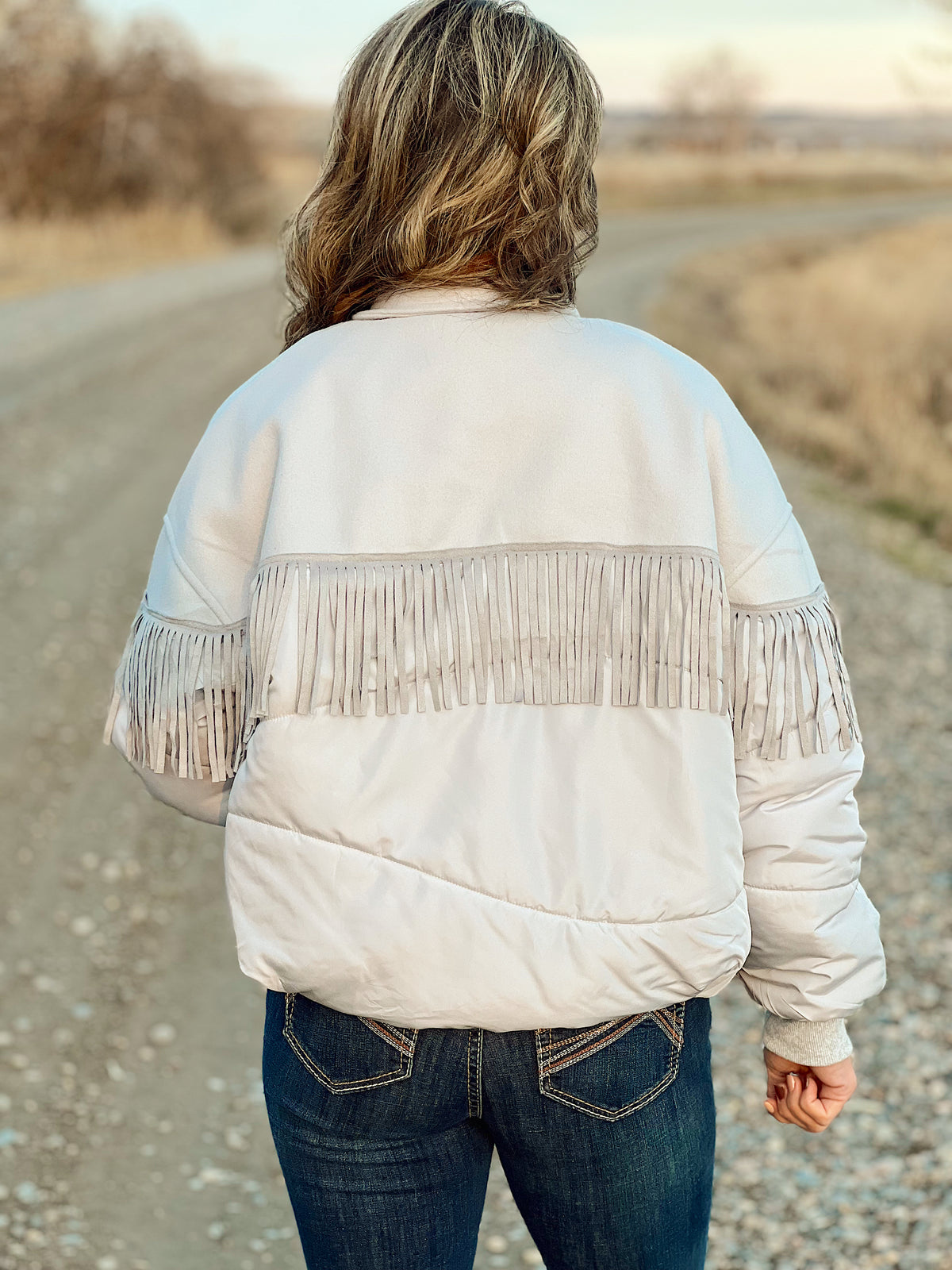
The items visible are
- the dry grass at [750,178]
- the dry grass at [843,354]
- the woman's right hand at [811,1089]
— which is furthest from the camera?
the dry grass at [750,178]

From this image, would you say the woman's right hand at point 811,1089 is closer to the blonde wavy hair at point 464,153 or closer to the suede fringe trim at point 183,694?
the suede fringe trim at point 183,694

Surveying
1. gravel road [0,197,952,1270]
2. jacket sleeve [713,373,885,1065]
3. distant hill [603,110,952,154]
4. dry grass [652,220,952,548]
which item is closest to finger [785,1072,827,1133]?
jacket sleeve [713,373,885,1065]

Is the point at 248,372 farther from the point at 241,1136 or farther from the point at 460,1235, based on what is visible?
the point at 460,1235

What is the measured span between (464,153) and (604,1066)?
89 centimetres

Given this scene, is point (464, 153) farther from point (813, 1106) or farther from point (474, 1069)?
point (813, 1106)

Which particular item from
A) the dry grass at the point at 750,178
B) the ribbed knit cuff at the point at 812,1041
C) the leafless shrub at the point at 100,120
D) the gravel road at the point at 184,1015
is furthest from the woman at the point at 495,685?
the dry grass at the point at 750,178

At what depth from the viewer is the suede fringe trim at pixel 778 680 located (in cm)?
125

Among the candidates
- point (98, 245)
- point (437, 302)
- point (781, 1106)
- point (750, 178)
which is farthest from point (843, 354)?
point (750, 178)

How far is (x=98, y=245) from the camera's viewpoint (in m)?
20.0

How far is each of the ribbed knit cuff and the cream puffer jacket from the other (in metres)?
0.20

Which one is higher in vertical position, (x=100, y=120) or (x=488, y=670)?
(x=488, y=670)

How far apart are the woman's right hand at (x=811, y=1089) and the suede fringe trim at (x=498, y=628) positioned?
1.62ft

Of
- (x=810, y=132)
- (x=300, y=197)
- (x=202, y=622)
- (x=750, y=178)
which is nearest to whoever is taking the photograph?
(x=202, y=622)

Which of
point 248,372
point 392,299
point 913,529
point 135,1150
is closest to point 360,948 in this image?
point 392,299
